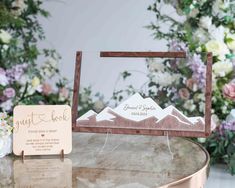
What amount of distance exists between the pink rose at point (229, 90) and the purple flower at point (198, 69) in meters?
0.11

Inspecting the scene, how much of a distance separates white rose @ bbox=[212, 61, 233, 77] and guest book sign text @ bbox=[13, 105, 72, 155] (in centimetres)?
81

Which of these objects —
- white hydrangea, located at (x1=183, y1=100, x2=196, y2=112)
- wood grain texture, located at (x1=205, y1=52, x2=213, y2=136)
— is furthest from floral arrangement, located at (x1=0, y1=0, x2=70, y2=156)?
wood grain texture, located at (x1=205, y1=52, x2=213, y2=136)

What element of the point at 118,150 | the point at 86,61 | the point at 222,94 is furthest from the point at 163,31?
the point at 118,150

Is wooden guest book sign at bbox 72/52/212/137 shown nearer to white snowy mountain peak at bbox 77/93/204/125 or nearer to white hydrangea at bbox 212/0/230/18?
white snowy mountain peak at bbox 77/93/204/125

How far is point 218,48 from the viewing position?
70.1 inches

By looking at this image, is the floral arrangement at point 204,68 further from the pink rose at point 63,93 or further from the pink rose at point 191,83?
the pink rose at point 63,93

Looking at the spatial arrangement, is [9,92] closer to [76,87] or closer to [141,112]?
[76,87]

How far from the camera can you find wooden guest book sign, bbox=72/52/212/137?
123 centimetres

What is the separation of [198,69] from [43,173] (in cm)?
90

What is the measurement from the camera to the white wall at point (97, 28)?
2289 millimetres

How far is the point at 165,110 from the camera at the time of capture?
1248mm

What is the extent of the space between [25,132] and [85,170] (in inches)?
9.9

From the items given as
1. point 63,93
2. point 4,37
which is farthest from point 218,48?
point 4,37

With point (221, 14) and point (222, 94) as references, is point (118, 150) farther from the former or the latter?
point (221, 14)
